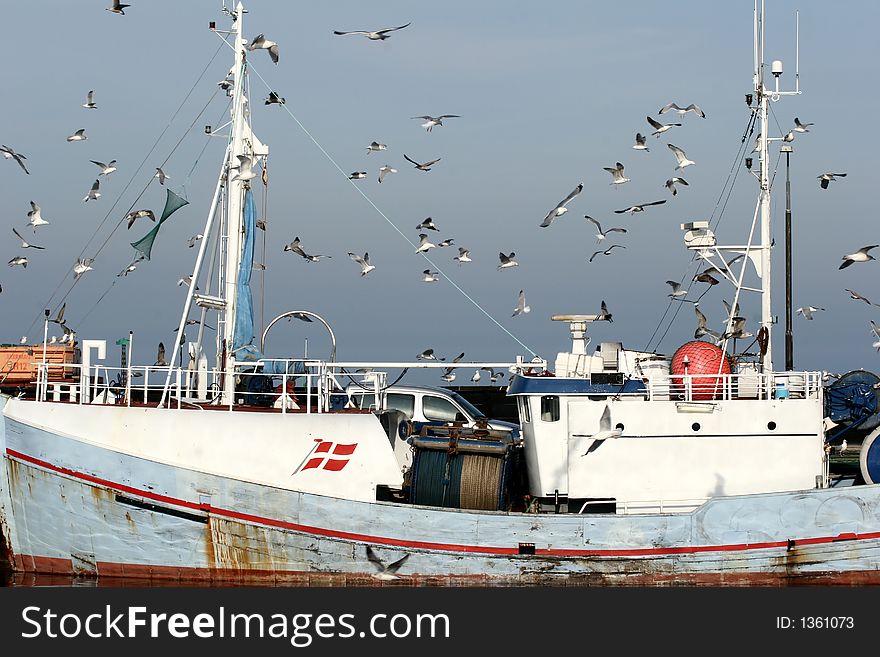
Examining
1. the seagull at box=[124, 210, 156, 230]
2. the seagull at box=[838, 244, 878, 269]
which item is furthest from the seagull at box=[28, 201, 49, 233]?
the seagull at box=[838, 244, 878, 269]

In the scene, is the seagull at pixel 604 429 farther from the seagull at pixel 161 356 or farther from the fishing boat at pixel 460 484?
the seagull at pixel 161 356

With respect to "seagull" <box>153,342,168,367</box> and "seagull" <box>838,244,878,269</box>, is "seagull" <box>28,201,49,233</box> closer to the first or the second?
"seagull" <box>153,342,168,367</box>

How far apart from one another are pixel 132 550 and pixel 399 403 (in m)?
5.62

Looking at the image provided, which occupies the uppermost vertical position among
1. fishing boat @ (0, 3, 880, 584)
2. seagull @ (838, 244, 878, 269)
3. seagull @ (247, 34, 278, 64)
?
seagull @ (247, 34, 278, 64)

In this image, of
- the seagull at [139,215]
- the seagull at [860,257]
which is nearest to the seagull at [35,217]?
the seagull at [139,215]

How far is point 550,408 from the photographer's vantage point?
57.3 ft

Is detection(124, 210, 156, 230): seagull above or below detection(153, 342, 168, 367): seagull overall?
above

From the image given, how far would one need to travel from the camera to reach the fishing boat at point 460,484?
16.6 m

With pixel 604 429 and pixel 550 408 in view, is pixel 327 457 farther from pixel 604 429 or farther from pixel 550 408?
pixel 604 429

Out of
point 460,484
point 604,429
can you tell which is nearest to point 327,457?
point 460,484

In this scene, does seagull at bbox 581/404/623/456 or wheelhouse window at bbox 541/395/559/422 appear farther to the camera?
wheelhouse window at bbox 541/395/559/422

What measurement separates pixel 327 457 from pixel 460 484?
203 centimetres

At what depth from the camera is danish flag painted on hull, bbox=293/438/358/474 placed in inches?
679

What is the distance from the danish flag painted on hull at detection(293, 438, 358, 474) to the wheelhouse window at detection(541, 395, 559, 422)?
9.43ft
